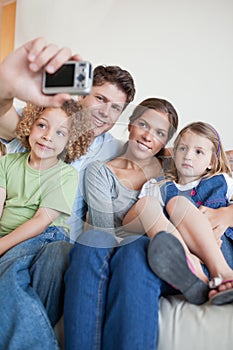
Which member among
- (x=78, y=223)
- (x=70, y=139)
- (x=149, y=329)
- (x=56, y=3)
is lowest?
(x=149, y=329)

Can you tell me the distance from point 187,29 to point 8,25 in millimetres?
1425

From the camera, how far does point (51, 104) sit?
0.86 metres

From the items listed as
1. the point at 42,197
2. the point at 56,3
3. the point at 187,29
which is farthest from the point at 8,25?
the point at 42,197

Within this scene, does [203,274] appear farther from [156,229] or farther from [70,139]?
[70,139]

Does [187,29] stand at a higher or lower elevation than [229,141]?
higher

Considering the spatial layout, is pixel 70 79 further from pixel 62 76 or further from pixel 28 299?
pixel 28 299

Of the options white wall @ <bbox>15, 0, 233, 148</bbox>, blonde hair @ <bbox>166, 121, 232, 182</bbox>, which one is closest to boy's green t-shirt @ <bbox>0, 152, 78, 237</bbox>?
blonde hair @ <bbox>166, 121, 232, 182</bbox>

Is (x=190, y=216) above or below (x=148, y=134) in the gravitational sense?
below

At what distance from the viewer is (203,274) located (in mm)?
1083

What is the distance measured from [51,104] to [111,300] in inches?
17.0

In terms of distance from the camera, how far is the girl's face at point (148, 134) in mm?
1219

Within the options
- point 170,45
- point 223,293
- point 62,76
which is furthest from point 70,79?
point 170,45

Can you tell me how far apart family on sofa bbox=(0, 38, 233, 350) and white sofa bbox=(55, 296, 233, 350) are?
36 mm

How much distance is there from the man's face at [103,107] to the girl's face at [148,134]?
7 cm
